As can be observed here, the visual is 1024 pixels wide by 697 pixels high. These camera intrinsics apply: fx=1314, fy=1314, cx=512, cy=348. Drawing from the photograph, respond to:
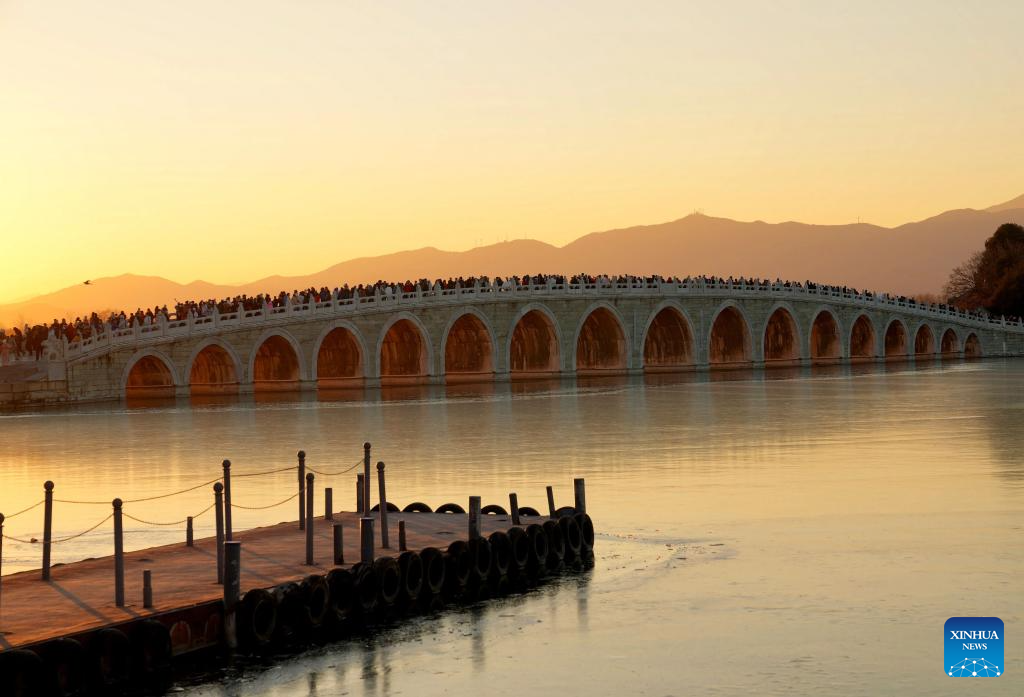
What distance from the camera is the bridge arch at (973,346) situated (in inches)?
4156

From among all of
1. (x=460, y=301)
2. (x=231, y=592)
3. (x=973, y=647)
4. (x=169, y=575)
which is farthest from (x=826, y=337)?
(x=231, y=592)

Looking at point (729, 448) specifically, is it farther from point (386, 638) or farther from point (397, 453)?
point (386, 638)

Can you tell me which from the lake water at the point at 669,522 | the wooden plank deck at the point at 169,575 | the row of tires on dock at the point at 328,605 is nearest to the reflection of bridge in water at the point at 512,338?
the lake water at the point at 669,522

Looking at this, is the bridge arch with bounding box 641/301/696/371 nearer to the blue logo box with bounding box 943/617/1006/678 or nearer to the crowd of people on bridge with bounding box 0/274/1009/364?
the crowd of people on bridge with bounding box 0/274/1009/364

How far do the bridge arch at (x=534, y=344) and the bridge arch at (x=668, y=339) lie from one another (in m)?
5.98

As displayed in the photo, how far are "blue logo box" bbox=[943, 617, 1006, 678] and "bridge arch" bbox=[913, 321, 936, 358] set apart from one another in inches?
3727

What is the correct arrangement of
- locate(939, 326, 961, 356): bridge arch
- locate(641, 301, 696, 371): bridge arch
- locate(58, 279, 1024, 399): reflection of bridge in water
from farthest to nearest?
locate(939, 326, 961, 356): bridge arch, locate(641, 301, 696, 371): bridge arch, locate(58, 279, 1024, 399): reflection of bridge in water

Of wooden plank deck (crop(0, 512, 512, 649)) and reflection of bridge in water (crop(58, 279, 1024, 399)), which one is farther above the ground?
reflection of bridge in water (crop(58, 279, 1024, 399))

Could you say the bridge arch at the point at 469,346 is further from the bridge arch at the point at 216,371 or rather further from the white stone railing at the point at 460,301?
the bridge arch at the point at 216,371

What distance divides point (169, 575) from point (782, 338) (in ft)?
277

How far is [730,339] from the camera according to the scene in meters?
90.4

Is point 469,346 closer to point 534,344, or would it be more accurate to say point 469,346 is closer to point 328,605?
point 534,344

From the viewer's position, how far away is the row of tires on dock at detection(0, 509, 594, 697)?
11070 mm

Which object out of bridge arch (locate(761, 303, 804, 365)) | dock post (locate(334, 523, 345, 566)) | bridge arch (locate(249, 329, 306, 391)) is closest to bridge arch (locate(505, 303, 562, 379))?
bridge arch (locate(249, 329, 306, 391))
